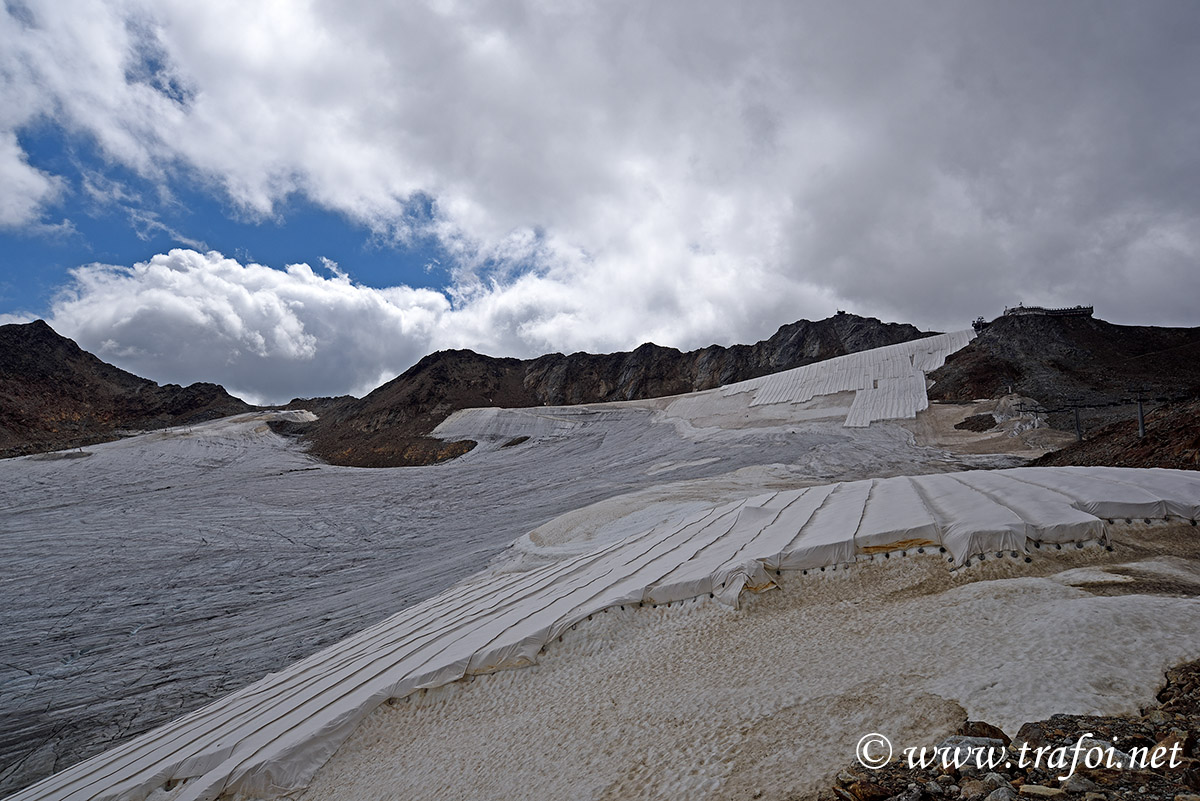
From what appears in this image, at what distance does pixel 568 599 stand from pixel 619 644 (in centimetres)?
126

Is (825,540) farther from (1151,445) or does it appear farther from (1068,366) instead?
(1068,366)

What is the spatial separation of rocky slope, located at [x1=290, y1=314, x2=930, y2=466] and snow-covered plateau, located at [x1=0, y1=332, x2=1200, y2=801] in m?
40.9

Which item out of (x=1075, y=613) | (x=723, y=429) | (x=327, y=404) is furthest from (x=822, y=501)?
(x=327, y=404)

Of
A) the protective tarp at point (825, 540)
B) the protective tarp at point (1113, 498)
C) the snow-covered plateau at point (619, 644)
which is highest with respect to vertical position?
the protective tarp at point (1113, 498)

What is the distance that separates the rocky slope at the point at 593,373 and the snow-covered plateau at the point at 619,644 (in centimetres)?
4088

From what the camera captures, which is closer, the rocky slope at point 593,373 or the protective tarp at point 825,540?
the protective tarp at point 825,540

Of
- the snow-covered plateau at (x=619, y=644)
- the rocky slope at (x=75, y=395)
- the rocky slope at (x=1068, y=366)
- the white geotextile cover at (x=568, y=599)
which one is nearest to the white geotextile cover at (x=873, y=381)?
the rocky slope at (x=1068, y=366)

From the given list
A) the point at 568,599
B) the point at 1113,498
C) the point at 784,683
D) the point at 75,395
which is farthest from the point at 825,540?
the point at 75,395

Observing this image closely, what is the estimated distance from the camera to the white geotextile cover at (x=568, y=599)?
4672mm

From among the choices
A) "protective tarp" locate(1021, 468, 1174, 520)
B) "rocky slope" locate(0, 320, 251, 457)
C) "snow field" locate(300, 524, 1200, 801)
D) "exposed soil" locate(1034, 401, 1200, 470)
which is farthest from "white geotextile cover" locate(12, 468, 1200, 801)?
"rocky slope" locate(0, 320, 251, 457)

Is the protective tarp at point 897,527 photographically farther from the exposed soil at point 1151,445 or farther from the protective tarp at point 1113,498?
the exposed soil at point 1151,445

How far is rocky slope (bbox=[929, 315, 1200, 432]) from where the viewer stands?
26.9 m

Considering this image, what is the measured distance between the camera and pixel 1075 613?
362 cm

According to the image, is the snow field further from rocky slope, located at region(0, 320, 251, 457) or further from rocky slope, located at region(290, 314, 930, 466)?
rocky slope, located at region(0, 320, 251, 457)
